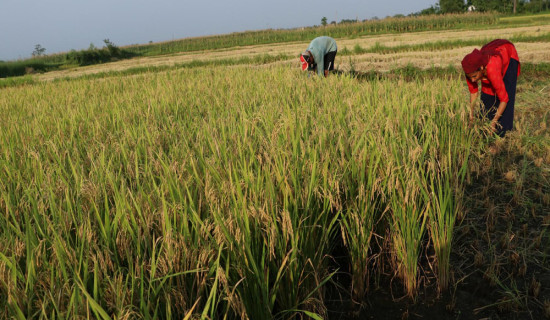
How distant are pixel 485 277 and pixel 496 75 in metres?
2.21

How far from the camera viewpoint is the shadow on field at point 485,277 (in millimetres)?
1555

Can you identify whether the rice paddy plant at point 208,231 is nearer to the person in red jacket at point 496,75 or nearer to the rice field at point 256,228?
A: the rice field at point 256,228

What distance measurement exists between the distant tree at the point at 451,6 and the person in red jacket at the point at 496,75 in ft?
188

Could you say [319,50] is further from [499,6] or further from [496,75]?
[499,6]

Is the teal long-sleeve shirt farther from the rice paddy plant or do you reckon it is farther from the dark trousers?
the rice paddy plant

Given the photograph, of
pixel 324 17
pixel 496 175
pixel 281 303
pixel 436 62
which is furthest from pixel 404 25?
pixel 281 303

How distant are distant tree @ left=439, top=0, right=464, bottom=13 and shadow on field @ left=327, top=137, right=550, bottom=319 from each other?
2327 inches

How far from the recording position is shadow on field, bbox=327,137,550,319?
1.55 metres

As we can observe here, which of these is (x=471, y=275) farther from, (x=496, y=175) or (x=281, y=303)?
(x=496, y=175)

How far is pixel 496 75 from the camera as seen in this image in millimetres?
3209

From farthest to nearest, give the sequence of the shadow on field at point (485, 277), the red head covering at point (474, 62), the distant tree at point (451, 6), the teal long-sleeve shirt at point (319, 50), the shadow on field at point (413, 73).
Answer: the distant tree at point (451, 6) < the shadow on field at point (413, 73) < the teal long-sleeve shirt at point (319, 50) < the red head covering at point (474, 62) < the shadow on field at point (485, 277)

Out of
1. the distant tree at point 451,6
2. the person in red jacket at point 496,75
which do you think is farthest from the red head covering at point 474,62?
the distant tree at point 451,6

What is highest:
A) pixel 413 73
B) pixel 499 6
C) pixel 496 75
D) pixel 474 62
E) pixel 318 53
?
pixel 499 6

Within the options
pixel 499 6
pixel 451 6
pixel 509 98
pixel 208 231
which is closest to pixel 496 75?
pixel 509 98
